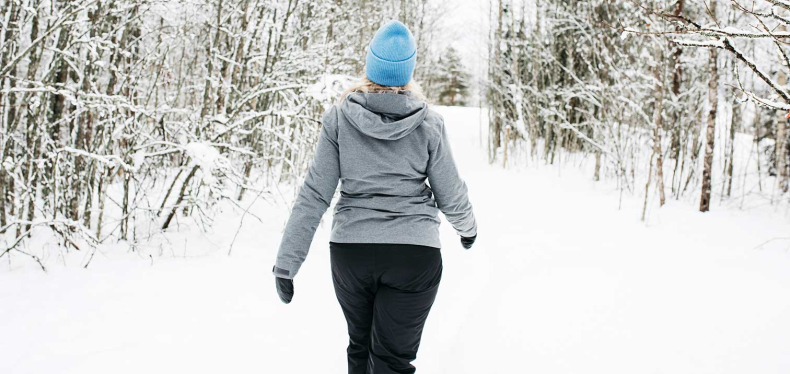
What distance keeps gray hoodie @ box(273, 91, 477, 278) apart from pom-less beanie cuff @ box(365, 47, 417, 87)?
0.22 feet

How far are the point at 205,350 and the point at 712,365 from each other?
116 inches

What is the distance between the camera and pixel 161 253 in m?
4.54

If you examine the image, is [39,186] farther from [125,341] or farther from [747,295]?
[747,295]

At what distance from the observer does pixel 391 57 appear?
5.93 feet

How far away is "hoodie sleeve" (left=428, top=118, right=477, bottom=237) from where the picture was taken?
185cm

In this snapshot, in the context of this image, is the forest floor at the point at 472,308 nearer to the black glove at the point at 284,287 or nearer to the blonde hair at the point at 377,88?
the black glove at the point at 284,287

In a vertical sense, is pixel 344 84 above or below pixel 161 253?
above

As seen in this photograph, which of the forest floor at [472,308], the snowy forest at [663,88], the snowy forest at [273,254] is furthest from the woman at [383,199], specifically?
the snowy forest at [663,88]

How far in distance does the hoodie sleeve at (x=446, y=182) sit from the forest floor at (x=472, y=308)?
3.82 feet

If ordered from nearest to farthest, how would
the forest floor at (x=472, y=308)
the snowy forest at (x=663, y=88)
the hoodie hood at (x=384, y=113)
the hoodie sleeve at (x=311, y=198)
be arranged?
1. the hoodie hood at (x=384, y=113)
2. the hoodie sleeve at (x=311, y=198)
3. the forest floor at (x=472, y=308)
4. the snowy forest at (x=663, y=88)

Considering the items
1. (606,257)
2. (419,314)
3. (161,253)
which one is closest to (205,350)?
(419,314)

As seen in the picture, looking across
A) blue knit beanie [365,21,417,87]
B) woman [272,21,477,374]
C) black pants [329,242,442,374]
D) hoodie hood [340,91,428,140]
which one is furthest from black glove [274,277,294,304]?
blue knit beanie [365,21,417,87]

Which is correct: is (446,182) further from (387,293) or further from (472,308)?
(472,308)

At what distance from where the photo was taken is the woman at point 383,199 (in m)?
1.77
